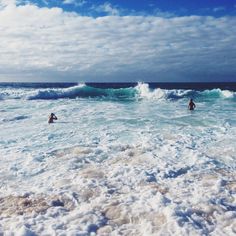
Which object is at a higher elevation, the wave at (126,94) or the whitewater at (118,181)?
the wave at (126,94)

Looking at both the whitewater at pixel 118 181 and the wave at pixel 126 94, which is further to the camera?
the wave at pixel 126 94

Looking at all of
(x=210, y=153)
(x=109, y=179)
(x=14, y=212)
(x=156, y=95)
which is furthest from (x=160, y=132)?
(x=156, y=95)

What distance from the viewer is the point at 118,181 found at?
7.65 m

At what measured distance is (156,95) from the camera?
37531 mm

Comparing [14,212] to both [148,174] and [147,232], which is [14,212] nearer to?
[147,232]

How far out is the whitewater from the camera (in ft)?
18.4

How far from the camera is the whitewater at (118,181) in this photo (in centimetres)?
560

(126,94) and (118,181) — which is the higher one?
(126,94)

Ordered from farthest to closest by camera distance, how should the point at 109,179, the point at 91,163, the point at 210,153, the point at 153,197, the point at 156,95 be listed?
the point at 156,95 → the point at 210,153 → the point at 91,163 → the point at 109,179 → the point at 153,197

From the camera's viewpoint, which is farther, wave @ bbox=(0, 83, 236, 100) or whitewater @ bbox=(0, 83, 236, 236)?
wave @ bbox=(0, 83, 236, 100)

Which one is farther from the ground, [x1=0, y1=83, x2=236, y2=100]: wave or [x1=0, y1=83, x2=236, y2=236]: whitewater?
[x1=0, y1=83, x2=236, y2=100]: wave

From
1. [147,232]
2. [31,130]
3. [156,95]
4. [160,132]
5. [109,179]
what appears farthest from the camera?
[156,95]

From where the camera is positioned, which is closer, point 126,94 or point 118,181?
point 118,181

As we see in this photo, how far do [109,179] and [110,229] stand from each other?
7.90 feet
